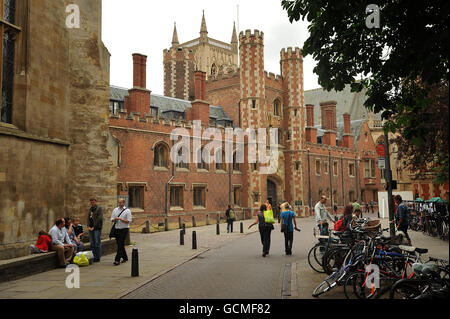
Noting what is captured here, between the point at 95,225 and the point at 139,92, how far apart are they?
1851cm

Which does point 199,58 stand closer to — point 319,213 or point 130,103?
point 130,103

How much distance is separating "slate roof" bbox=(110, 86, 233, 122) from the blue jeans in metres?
19.3

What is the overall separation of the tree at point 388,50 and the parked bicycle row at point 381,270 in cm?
151

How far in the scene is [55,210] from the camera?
11453mm

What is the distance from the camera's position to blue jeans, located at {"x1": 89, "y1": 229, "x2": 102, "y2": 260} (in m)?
11.6

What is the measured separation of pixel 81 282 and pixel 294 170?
3291 centimetres

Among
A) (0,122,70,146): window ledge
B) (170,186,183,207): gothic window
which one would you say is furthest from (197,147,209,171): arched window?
(0,122,70,146): window ledge

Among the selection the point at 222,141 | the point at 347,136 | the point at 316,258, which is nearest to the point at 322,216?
the point at 316,258

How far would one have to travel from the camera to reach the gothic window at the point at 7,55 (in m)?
10.1

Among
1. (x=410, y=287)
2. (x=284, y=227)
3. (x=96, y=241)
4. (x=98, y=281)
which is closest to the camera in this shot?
(x=410, y=287)

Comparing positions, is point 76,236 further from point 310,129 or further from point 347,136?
point 347,136

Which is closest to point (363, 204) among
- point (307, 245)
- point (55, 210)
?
point (307, 245)

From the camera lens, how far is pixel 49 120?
11375mm

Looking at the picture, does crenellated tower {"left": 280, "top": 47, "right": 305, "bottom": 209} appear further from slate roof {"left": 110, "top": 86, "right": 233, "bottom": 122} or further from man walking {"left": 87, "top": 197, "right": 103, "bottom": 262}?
man walking {"left": 87, "top": 197, "right": 103, "bottom": 262}
